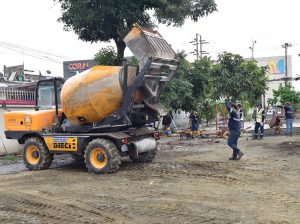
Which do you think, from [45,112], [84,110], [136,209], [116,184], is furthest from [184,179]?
[45,112]

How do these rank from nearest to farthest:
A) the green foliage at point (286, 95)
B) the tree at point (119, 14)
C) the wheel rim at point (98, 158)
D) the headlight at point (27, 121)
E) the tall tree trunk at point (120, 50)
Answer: the wheel rim at point (98, 158) < the headlight at point (27, 121) < the tree at point (119, 14) < the tall tree trunk at point (120, 50) < the green foliage at point (286, 95)

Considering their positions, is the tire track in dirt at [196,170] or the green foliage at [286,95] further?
the green foliage at [286,95]

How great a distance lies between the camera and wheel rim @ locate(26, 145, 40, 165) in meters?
11.5

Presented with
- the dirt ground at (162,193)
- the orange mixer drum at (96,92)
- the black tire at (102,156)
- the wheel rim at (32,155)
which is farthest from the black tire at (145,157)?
the wheel rim at (32,155)

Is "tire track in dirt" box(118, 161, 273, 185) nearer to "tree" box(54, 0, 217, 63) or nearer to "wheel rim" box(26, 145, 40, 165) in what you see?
"wheel rim" box(26, 145, 40, 165)

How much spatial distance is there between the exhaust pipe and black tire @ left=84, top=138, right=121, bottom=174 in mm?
651

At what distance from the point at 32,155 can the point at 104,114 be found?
2.63 metres

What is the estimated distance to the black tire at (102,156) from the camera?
33.1 feet

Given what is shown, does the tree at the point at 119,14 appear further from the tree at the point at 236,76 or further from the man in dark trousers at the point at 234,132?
the man in dark trousers at the point at 234,132

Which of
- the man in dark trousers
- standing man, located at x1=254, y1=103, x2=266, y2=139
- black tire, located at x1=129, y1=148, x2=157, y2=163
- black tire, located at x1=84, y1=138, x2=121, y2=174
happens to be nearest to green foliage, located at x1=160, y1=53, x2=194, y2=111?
standing man, located at x1=254, y1=103, x2=266, y2=139

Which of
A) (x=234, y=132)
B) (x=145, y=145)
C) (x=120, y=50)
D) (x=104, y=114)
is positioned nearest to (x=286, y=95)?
(x=120, y=50)

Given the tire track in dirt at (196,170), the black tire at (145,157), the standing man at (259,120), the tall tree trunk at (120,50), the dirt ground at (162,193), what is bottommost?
the dirt ground at (162,193)

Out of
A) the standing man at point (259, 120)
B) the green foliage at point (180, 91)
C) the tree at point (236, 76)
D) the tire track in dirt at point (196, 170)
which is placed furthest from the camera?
the green foliage at point (180, 91)

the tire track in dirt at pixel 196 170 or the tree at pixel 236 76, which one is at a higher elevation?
the tree at pixel 236 76
